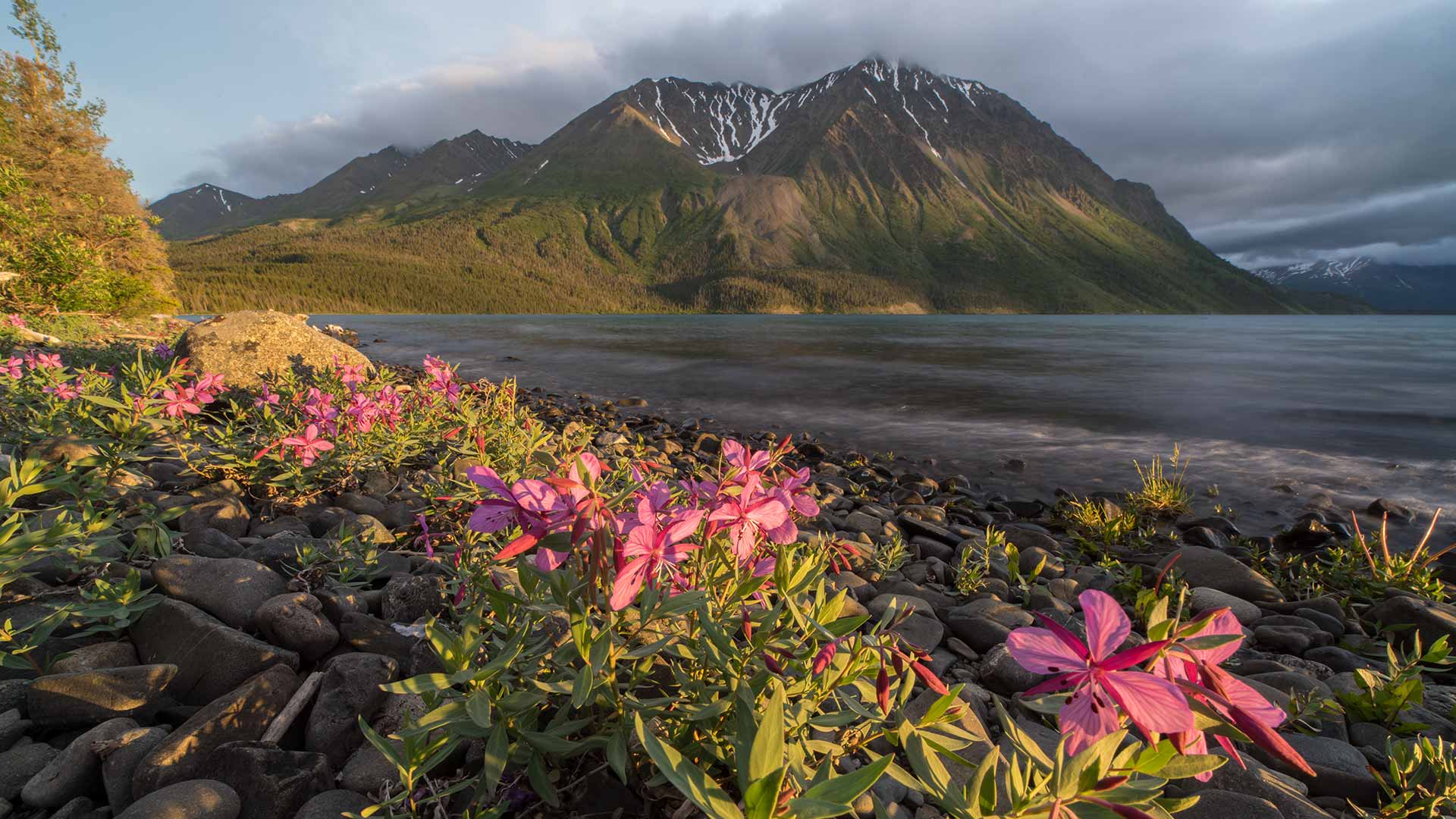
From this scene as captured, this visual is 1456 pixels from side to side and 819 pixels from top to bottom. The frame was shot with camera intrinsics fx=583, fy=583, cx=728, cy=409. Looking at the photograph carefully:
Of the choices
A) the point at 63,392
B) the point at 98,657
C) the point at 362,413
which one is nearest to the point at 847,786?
the point at 98,657

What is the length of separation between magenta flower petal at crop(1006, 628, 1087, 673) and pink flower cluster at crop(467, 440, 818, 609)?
75 centimetres

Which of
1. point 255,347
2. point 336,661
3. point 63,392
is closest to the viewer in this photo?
point 336,661

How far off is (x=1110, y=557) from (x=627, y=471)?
5.48 m

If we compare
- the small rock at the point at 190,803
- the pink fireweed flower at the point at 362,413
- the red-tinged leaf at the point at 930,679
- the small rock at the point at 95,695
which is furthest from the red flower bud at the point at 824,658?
the pink fireweed flower at the point at 362,413

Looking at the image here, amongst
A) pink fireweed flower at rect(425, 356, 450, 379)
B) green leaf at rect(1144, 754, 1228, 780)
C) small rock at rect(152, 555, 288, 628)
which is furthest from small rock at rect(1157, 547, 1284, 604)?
pink fireweed flower at rect(425, 356, 450, 379)

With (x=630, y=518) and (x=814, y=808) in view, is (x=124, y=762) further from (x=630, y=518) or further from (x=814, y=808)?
(x=814, y=808)

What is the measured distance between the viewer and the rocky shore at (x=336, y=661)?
207 centimetres

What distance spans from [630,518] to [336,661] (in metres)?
1.69

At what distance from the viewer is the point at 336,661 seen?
251 cm

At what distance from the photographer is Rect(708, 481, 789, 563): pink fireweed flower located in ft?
6.37

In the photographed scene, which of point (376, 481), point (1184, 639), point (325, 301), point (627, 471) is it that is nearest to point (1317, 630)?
point (1184, 639)

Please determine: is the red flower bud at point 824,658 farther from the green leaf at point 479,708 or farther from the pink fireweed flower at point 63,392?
the pink fireweed flower at point 63,392

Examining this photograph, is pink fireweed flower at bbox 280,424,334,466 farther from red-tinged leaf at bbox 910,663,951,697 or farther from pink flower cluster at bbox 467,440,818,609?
red-tinged leaf at bbox 910,663,951,697

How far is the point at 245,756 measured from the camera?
2064 millimetres
